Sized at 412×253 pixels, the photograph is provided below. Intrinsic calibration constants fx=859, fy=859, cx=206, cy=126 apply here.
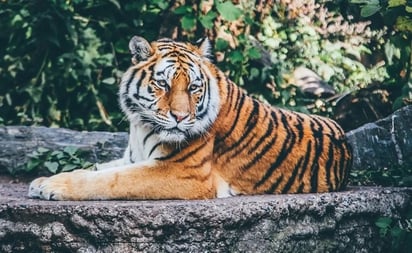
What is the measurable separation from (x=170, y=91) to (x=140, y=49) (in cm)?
32

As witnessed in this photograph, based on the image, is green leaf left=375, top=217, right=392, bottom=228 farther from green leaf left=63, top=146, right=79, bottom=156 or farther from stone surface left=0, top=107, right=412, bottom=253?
green leaf left=63, top=146, right=79, bottom=156

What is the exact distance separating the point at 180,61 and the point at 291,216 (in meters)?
1.02

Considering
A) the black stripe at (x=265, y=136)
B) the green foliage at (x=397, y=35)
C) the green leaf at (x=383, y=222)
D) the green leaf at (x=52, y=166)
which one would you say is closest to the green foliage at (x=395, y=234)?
the green leaf at (x=383, y=222)

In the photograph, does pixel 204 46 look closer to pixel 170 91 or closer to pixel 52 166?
pixel 170 91

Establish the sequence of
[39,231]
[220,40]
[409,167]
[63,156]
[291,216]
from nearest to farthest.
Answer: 1. [39,231]
2. [291,216]
3. [409,167]
4. [63,156]
5. [220,40]

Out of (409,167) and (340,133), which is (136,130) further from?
(409,167)

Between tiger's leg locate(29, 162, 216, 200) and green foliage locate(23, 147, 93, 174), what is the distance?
1599mm

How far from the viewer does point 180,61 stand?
4543 millimetres

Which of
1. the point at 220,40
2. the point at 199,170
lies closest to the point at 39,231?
the point at 199,170

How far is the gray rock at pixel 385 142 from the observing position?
5828 millimetres

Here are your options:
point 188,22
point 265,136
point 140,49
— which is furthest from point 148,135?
point 188,22

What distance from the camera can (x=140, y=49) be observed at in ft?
15.0

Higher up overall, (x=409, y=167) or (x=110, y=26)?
(x=110, y=26)

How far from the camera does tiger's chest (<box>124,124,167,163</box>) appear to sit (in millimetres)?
4457
